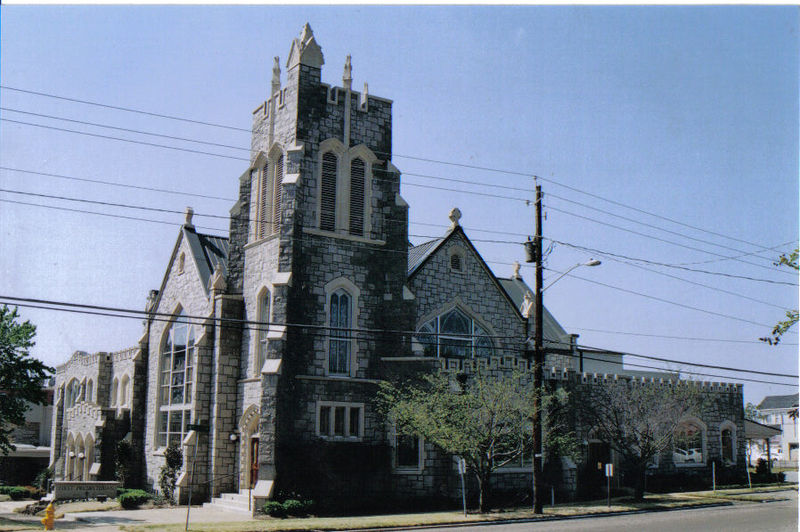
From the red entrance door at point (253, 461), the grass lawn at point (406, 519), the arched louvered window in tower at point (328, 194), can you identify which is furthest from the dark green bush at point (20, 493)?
the arched louvered window in tower at point (328, 194)

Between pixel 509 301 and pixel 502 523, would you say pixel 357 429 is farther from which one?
pixel 509 301

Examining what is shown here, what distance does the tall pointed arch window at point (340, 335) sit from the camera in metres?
29.6

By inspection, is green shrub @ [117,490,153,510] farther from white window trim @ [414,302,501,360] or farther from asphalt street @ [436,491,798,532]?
asphalt street @ [436,491,798,532]

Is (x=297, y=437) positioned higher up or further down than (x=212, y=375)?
further down

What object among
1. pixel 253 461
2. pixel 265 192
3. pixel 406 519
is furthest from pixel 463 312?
pixel 406 519

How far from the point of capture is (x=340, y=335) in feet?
97.9

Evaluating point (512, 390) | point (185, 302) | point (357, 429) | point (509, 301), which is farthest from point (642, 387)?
point (185, 302)

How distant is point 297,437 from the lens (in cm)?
2775

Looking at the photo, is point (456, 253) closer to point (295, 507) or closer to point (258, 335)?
point (258, 335)

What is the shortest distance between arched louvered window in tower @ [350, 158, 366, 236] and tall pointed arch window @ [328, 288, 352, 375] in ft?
8.38

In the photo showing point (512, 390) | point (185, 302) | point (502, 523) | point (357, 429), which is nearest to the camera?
point (502, 523)

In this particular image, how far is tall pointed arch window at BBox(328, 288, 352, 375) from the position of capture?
29578 mm

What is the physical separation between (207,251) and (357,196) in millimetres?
8812

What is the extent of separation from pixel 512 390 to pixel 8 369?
18.6 meters
